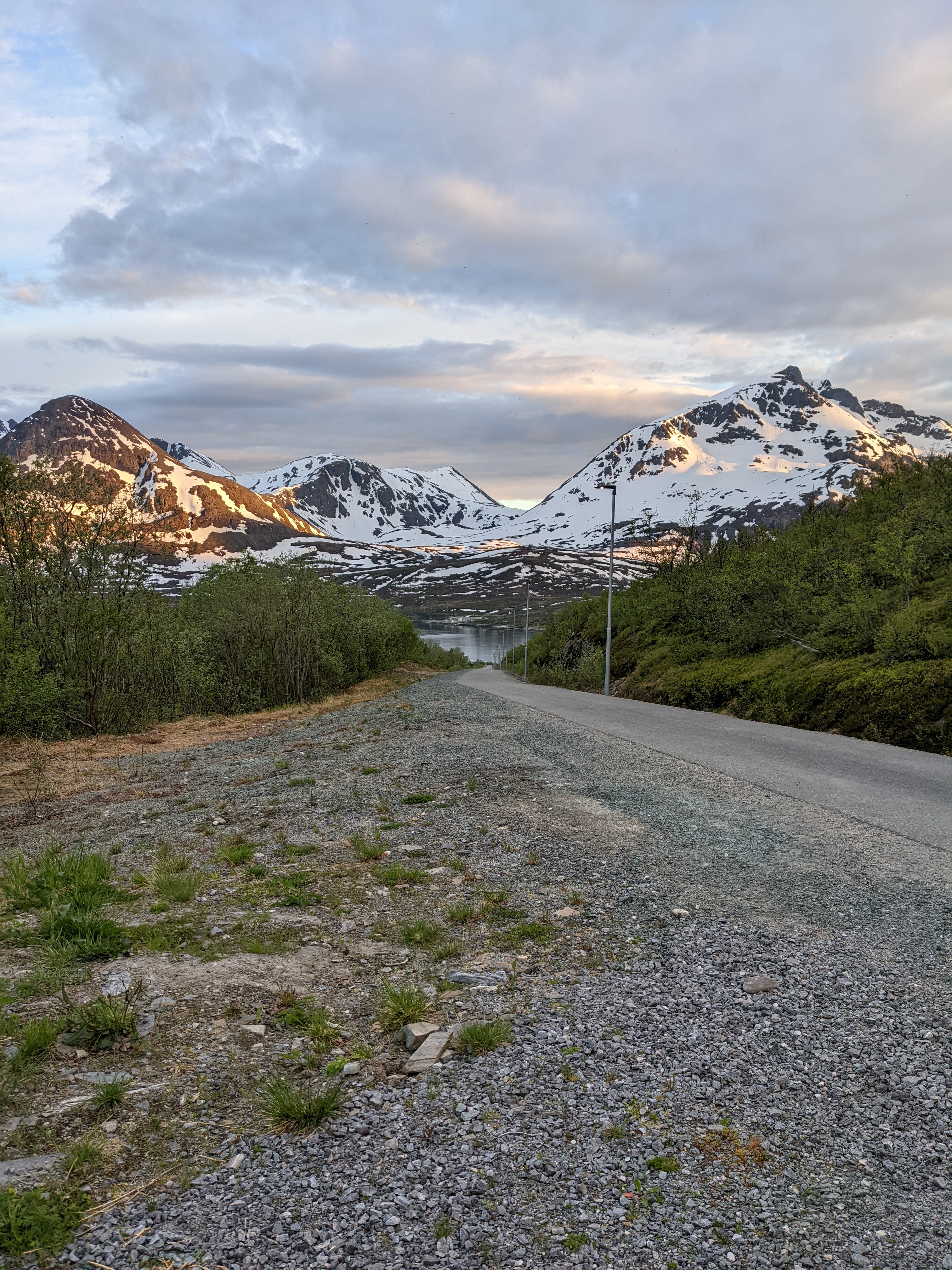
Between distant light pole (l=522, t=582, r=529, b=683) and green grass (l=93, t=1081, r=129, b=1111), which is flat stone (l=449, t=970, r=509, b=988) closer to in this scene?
green grass (l=93, t=1081, r=129, b=1111)

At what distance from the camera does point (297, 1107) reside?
3.69 meters

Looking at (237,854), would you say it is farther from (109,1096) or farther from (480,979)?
(109,1096)

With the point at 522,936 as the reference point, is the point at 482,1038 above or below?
above

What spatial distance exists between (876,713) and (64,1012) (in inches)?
641

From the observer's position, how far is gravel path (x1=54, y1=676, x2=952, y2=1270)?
2.94 metres

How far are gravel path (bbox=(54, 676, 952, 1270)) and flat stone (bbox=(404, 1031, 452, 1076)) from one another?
0.27ft

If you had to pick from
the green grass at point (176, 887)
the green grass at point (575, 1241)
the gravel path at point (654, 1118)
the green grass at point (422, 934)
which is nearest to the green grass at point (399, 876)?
the green grass at point (422, 934)

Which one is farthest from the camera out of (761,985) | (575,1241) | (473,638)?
(473,638)

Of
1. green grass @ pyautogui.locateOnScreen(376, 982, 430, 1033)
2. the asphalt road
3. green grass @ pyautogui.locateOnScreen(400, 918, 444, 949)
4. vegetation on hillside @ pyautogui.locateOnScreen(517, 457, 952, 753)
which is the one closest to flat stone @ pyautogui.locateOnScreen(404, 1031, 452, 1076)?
green grass @ pyautogui.locateOnScreen(376, 982, 430, 1033)

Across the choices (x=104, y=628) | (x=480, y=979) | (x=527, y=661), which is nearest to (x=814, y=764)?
(x=480, y=979)

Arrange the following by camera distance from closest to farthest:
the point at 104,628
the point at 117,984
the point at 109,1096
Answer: the point at 109,1096
the point at 117,984
the point at 104,628

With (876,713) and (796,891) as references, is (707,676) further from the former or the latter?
(796,891)

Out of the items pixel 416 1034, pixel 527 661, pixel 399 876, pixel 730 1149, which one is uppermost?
pixel 730 1149

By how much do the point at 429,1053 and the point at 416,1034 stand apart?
21 centimetres
